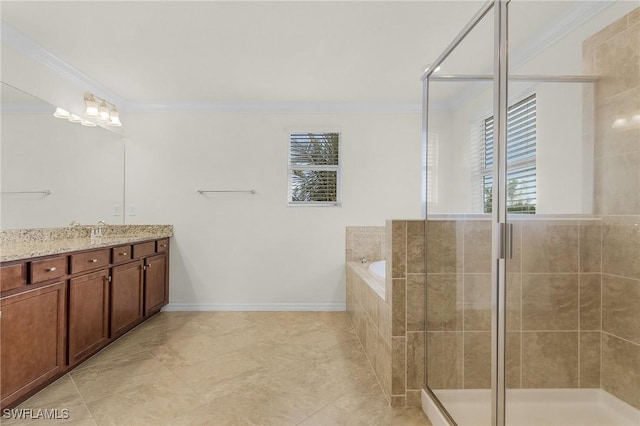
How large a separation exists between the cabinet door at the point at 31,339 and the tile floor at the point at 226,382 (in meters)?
0.15

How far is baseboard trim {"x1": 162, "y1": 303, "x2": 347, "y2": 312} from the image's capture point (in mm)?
3838

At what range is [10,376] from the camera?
177cm

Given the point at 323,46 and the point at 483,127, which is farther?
the point at 323,46

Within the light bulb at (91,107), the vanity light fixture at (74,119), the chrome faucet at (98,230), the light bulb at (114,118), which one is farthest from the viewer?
the light bulb at (114,118)

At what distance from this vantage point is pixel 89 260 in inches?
97.2

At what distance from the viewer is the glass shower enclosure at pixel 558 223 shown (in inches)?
48.3

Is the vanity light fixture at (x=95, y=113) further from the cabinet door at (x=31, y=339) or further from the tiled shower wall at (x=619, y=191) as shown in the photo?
the tiled shower wall at (x=619, y=191)

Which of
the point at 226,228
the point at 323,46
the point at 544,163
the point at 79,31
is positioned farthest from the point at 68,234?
the point at 544,163

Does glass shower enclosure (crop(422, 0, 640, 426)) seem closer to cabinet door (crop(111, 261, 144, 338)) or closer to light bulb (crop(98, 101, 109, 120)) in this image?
cabinet door (crop(111, 261, 144, 338))

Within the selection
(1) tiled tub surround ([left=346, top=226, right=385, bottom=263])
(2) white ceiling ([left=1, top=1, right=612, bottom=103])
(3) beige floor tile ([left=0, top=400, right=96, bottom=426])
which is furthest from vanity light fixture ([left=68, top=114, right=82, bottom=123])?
(1) tiled tub surround ([left=346, top=226, right=385, bottom=263])

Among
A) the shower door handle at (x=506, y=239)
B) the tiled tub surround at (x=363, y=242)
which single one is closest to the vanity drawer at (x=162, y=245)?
the tiled tub surround at (x=363, y=242)

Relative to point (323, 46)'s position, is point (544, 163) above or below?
below

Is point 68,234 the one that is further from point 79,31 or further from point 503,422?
point 503,422

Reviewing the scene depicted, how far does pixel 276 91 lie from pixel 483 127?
2500 mm
